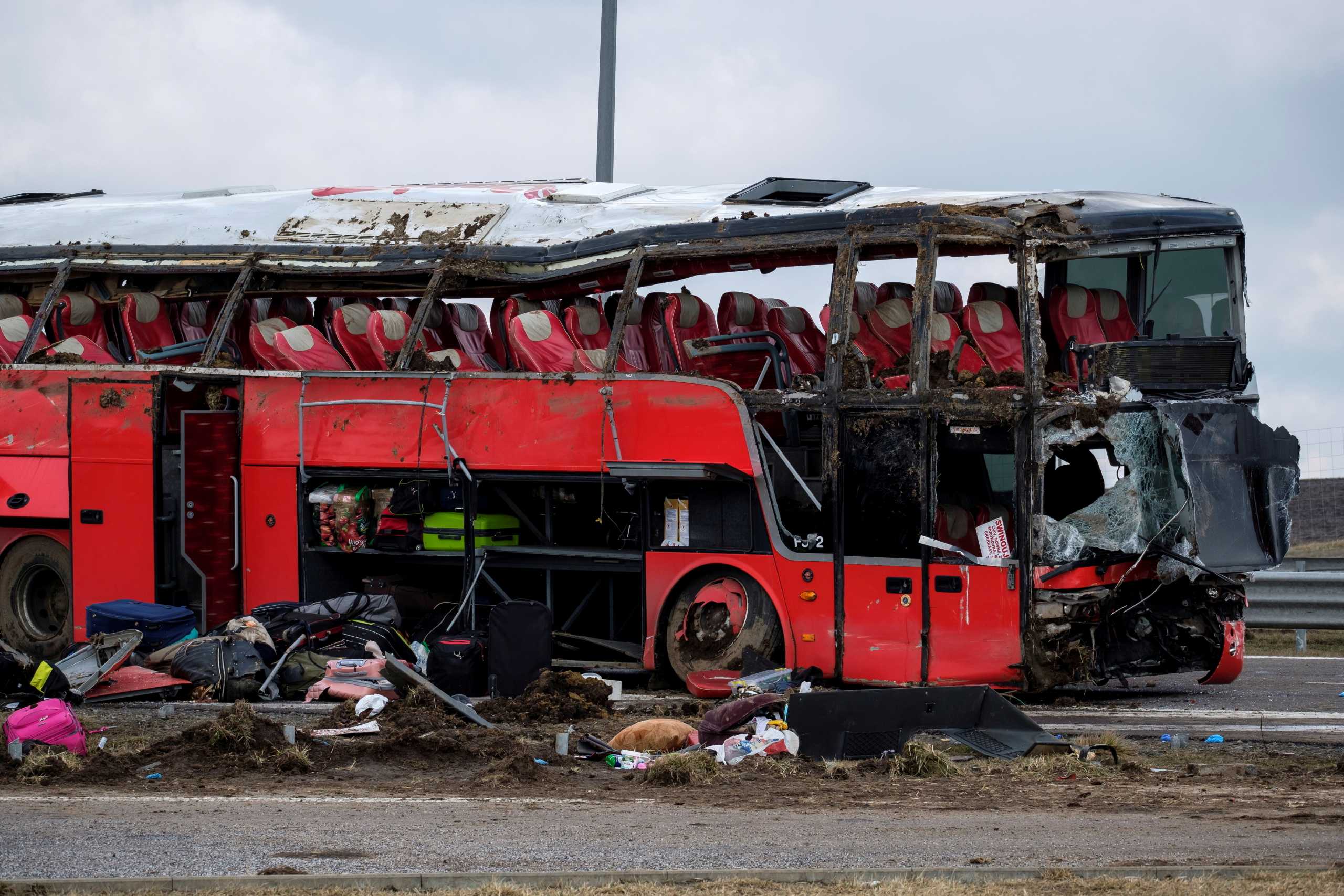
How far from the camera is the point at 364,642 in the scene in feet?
40.6

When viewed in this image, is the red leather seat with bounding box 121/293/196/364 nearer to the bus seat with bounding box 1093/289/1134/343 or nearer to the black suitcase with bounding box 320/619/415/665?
the black suitcase with bounding box 320/619/415/665

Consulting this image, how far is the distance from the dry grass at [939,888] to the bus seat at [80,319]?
10221 mm

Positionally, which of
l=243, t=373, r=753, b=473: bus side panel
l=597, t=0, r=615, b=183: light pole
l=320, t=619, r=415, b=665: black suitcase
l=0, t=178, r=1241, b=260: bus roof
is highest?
l=597, t=0, r=615, b=183: light pole

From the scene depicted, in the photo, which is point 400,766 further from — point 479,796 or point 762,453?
point 762,453

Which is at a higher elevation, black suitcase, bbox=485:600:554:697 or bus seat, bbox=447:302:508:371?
bus seat, bbox=447:302:508:371

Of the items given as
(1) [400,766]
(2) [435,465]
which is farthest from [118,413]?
(1) [400,766]

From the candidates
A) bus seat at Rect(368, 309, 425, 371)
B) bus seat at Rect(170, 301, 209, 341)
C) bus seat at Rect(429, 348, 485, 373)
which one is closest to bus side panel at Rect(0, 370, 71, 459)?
bus seat at Rect(170, 301, 209, 341)

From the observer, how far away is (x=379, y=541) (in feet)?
42.6

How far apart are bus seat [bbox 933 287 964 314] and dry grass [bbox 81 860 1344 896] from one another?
22.0ft

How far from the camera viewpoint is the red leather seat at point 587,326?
12859mm

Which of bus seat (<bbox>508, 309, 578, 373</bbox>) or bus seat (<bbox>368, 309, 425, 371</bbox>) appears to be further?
bus seat (<bbox>368, 309, 425, 371</bbox>)

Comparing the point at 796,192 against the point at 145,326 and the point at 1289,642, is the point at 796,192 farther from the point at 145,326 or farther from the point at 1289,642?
the point at 1289,642

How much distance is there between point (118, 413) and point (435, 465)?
126 inches

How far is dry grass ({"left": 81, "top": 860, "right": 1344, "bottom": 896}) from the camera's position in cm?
544
